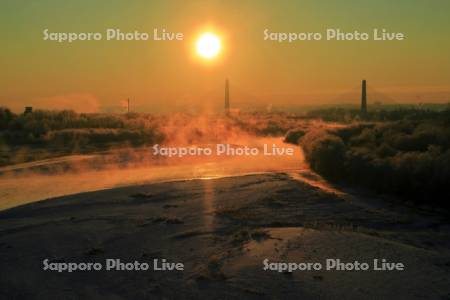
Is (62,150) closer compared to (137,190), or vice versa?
(137,190)

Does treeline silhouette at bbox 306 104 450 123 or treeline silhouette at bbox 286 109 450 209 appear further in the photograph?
treeline silhouette at bbox 306 104 450 123

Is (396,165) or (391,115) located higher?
(391,115)

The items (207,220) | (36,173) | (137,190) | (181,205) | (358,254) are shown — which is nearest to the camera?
(358,254)

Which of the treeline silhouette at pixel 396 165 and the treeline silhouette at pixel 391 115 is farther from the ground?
the treeline silhouette at pixel 391 115

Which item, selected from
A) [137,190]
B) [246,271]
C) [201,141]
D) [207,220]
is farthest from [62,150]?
[246,271]

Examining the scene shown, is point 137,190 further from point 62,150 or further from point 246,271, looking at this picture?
point 62,150

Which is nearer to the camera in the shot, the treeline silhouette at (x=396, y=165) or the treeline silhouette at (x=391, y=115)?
the treeline silhouette at (x=396, y=165)

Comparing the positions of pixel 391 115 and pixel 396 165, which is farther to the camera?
pixel 391 115

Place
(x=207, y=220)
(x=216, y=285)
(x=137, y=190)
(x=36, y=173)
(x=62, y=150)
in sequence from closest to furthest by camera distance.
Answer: (x=216, y=285) → (x=207, y=220) → (x=137, y=190) → (x=36, y=173) → (x=62, y=150)

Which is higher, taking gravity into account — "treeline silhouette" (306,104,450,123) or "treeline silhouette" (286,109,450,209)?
"treeline silhouette" (306,104,450,123)
